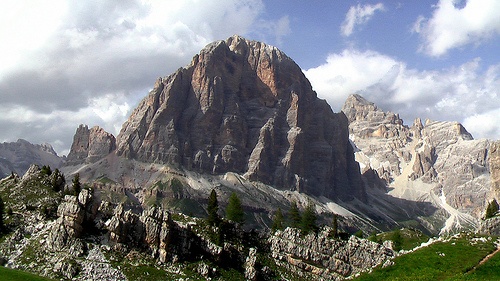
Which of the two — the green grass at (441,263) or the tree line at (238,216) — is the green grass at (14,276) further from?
the tree line at (238,216)

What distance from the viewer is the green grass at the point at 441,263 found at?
56000 mm

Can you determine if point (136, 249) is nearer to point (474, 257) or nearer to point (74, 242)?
point (74, 242)

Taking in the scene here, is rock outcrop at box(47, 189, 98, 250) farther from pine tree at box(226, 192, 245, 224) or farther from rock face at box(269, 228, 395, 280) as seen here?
pine tree at box(226, 192, 245, 224)

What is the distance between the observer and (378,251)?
341 ft

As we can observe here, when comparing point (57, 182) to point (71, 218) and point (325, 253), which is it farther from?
point (325, 253)

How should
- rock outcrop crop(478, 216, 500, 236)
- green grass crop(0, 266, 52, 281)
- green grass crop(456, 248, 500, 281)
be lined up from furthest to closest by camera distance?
rock outcrop crop(478, 216, 500, 236) < green grass crop(0, 266, 52, 281) < green grass crop(456, 248, 500, 281)

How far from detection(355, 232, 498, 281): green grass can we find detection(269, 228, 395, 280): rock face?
2805cm

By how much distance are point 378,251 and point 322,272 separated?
15.1 m

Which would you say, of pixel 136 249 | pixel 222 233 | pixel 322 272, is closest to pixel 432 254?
pixel 322 272

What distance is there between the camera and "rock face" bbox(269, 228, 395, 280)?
98.0m

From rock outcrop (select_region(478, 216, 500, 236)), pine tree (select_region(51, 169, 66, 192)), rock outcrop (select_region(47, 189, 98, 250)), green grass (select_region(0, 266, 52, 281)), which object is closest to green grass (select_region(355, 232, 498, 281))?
rock outcrop (select_region(478, 216, 500, 236))

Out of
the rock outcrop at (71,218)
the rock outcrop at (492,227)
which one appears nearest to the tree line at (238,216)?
the rock outcrop at (71,218)

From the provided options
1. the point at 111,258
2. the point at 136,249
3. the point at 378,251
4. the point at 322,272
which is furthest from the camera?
the point at 378,251

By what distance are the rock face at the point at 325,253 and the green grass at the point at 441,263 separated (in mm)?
28049
